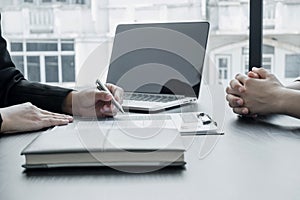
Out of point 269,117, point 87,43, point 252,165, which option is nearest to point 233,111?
point 269,117

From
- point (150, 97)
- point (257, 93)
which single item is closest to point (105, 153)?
point (257, 93)

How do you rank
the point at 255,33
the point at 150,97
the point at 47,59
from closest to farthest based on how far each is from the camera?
the point at 150,97 → the point at 255,33 → the point at 47,59

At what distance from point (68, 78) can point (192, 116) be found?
1332 mm

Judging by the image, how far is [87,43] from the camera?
2145 millimetres

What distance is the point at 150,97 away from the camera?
1.30 metres

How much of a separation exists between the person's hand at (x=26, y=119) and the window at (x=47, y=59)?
4.05 feet

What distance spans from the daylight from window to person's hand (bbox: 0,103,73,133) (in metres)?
1.08

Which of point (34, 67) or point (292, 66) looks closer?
point (292, 66)

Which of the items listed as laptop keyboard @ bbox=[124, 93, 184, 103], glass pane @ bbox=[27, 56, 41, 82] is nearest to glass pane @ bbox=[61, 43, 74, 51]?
glass pane @ bbox=[27, 56, 41, 82]

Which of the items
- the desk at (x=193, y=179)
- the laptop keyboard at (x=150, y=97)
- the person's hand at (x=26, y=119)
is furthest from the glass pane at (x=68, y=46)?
the desk at (x=193, y=179)

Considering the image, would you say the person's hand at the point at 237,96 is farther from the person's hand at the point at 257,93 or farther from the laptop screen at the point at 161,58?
the laptop screen at the point at 161,58

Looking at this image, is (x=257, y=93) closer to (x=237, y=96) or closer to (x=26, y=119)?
(x=237, y=96)

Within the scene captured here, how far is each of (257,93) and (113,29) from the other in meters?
1.12

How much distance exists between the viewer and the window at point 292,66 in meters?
2.02
